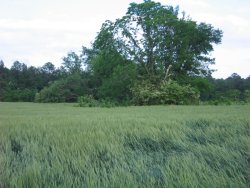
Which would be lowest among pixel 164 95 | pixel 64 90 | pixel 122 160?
pixel 122 160

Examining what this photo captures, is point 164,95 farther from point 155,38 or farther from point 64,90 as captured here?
point 64,90

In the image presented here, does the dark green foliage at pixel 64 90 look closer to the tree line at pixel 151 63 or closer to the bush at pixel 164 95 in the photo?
the tree line at pixel 151 63

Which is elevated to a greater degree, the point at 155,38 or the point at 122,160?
the point at 155,38

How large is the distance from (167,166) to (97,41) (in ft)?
86.2

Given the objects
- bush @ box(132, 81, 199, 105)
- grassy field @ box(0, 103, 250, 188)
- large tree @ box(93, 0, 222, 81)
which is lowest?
grassy field @ box(0, 103, 250, 188)

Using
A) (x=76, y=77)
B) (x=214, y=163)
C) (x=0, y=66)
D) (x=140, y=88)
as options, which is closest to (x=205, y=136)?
(x=214, y=163)

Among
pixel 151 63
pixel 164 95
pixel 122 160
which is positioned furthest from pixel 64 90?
pixel 122 160

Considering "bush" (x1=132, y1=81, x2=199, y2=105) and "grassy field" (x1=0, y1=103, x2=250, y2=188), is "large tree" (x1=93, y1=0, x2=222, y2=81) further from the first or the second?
"grassy field" (x1=0, y1=103, x2=250, y2=188)

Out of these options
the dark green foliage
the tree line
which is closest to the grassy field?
the tree line

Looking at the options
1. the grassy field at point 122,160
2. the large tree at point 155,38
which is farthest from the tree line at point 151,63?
the grassy field at point 122,160

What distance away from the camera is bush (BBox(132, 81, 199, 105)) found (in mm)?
23562

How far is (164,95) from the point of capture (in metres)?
23.6

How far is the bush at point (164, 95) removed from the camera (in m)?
23.6

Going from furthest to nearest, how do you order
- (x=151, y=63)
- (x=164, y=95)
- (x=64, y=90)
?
(x=64, y=90), (x=151, y=63), (x=164, y=95)
